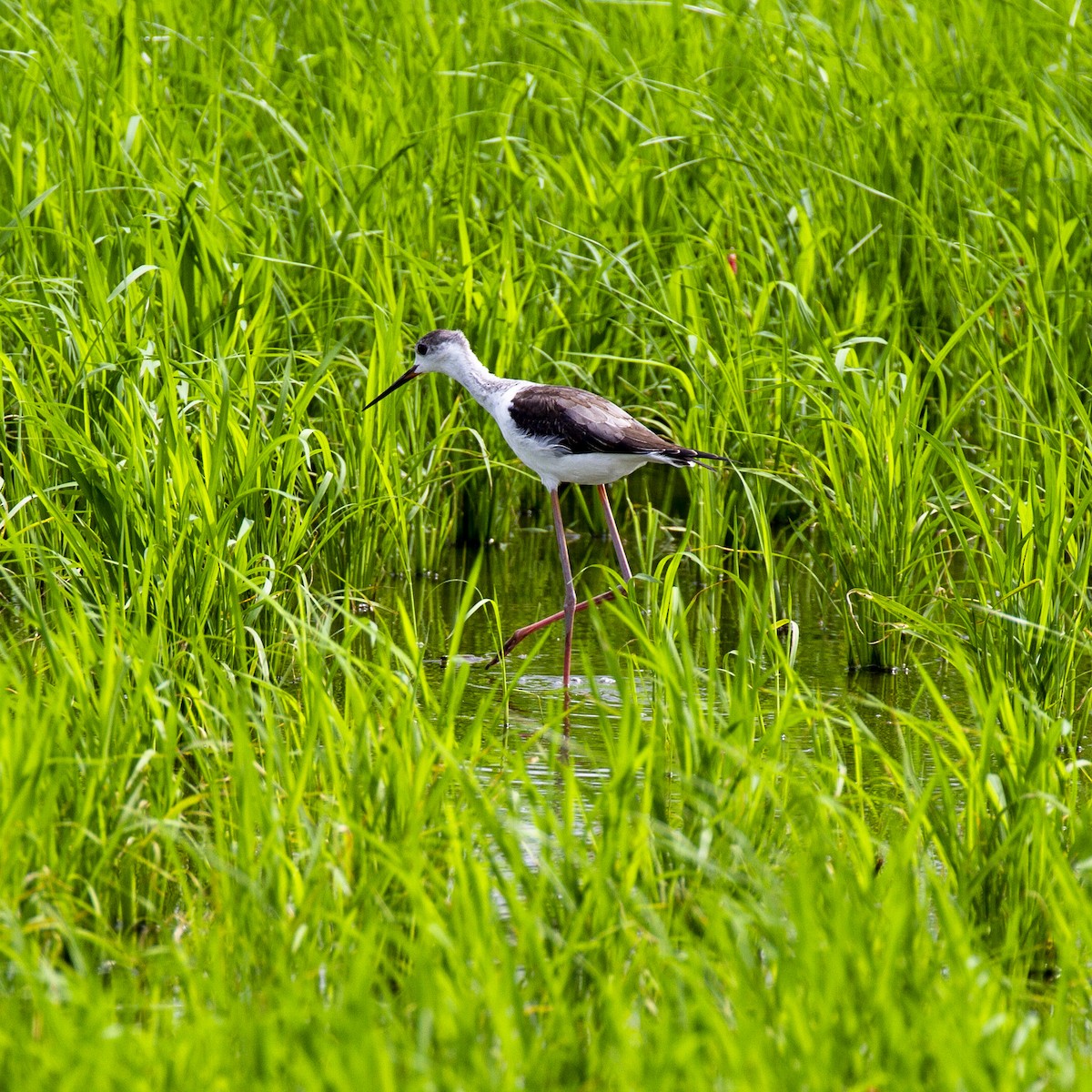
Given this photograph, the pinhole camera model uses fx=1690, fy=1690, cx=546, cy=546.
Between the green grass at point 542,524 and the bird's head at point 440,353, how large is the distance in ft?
0.49

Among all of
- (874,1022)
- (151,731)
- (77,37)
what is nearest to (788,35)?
(77,37)

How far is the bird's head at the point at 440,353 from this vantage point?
634cm

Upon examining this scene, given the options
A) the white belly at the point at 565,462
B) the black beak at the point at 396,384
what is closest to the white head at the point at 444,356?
the black beak at the point at 396,384

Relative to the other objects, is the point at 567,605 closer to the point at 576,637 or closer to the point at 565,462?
the point at 576,637

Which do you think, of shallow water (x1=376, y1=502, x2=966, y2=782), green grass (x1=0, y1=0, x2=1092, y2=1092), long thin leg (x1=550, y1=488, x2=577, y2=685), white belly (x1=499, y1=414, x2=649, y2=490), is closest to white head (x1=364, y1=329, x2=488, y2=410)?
green grass (x1=0, y1=0, x2=1092, y2=1092)

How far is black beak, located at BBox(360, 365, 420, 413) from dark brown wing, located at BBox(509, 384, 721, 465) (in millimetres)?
462

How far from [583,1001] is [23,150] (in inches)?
196

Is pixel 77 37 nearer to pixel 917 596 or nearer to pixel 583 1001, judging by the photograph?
pixel 917 596

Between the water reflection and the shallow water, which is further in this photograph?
the water reflection

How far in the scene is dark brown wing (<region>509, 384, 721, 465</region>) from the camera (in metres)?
5.83

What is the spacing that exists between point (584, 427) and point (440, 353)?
77 cm

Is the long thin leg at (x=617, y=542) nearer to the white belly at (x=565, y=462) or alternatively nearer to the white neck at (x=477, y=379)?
the white belly at (x=565, y=462)

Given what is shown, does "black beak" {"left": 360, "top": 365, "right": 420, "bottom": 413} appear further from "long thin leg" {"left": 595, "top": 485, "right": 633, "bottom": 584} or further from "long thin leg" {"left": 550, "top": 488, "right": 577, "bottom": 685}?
"long thin leg" {"left": 595, "top": 485, "right": 633, "bottom": 584}

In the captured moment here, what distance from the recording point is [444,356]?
250 inches
